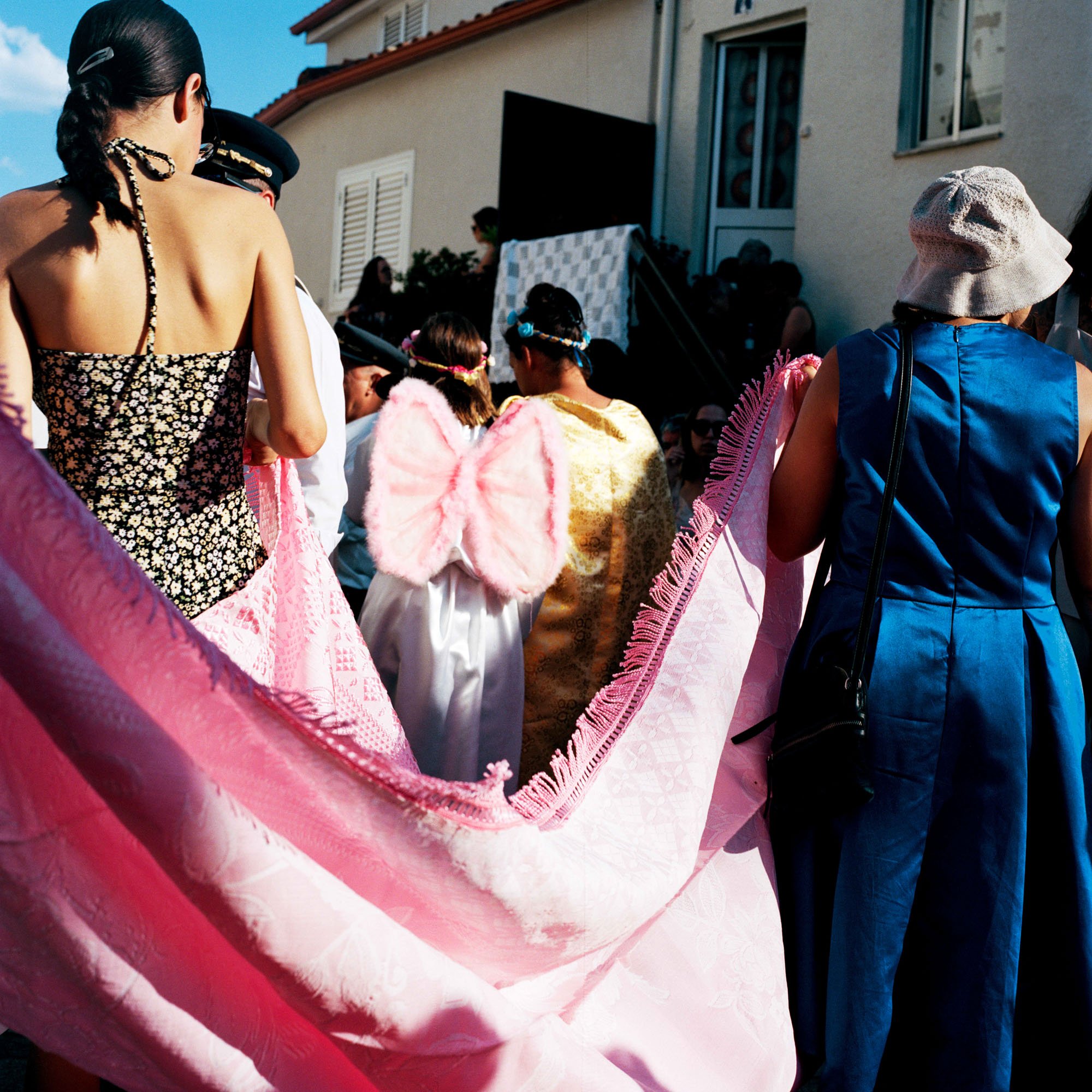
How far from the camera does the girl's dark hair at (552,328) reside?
3744 millimetres

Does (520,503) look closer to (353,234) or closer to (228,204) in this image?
(228,204)

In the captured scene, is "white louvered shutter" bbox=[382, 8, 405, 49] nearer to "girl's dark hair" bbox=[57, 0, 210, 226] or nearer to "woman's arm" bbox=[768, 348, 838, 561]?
"girl's dark hair" bbox=[57, 0, 210, 226]

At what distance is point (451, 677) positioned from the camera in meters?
3.42

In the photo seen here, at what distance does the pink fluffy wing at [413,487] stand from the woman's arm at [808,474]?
4.26 ft

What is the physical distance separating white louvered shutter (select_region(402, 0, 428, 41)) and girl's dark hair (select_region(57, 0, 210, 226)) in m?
12.9

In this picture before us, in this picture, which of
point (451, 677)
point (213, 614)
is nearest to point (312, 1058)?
point (213, 614)

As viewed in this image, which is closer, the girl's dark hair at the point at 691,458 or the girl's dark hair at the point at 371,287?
the girl's dark hair at the point at 691,458

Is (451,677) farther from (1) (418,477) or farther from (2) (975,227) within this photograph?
(2) (975,227)

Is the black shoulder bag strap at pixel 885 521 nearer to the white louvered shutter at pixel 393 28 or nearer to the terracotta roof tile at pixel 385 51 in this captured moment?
the terracotta roof tile at pixel 385 51

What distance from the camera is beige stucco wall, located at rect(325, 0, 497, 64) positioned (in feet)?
42.7

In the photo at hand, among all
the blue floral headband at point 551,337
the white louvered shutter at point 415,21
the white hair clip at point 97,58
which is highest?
the white louvered shutter at point 415,21

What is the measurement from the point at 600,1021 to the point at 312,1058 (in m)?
0.60

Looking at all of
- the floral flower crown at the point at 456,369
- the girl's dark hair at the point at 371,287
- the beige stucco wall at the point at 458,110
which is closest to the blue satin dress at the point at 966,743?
the floral flower crown at the point at 456,369

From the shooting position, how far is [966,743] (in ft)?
6.33
